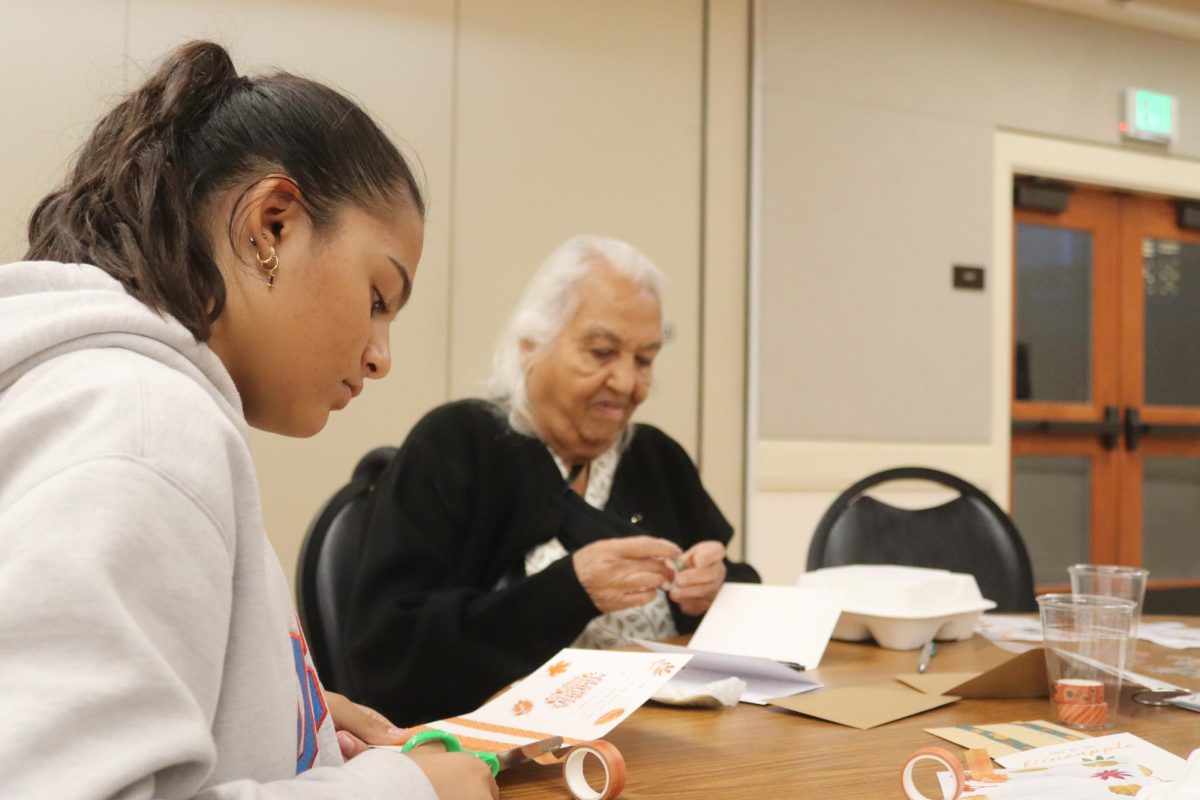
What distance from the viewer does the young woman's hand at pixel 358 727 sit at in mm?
1070

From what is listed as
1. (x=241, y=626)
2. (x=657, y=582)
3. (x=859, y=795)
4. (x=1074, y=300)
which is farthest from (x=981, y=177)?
(x=241, y=626)

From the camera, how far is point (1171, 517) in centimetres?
534

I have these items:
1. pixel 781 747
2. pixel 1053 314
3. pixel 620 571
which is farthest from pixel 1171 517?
pixel 781 747

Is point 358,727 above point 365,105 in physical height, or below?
below

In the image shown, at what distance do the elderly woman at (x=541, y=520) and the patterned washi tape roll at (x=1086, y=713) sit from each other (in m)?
0.68

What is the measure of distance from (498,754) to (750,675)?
0.52m

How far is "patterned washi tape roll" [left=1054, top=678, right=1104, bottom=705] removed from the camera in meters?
1.13

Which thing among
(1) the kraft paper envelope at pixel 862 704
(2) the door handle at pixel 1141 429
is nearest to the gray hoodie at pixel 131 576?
(1) the kraft paper envelope at pixel 862 704

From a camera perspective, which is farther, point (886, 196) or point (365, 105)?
point (886, 196)

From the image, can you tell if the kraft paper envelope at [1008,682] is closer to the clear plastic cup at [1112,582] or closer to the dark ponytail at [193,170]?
the clear plastic cup at [1112,582]

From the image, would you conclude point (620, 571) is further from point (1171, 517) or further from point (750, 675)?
point (1171, 517)

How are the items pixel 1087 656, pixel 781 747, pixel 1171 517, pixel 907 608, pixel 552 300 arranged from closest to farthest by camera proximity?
pixel 781 747 → pixel 1087 656 → pixel 907 608 → pixel 552 300 → pixel 1171 517

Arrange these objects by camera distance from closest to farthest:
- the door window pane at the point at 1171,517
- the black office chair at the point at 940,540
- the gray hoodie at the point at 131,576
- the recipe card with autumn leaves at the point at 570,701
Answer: the gray hoodie at the point at 131,576 → the recipe card with autumn leaves at the point at 570,701 → the black office chair at the point at 940,540 → the door window pane at the point at 1171,517

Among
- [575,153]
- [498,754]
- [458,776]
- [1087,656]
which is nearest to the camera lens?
[458,776]
